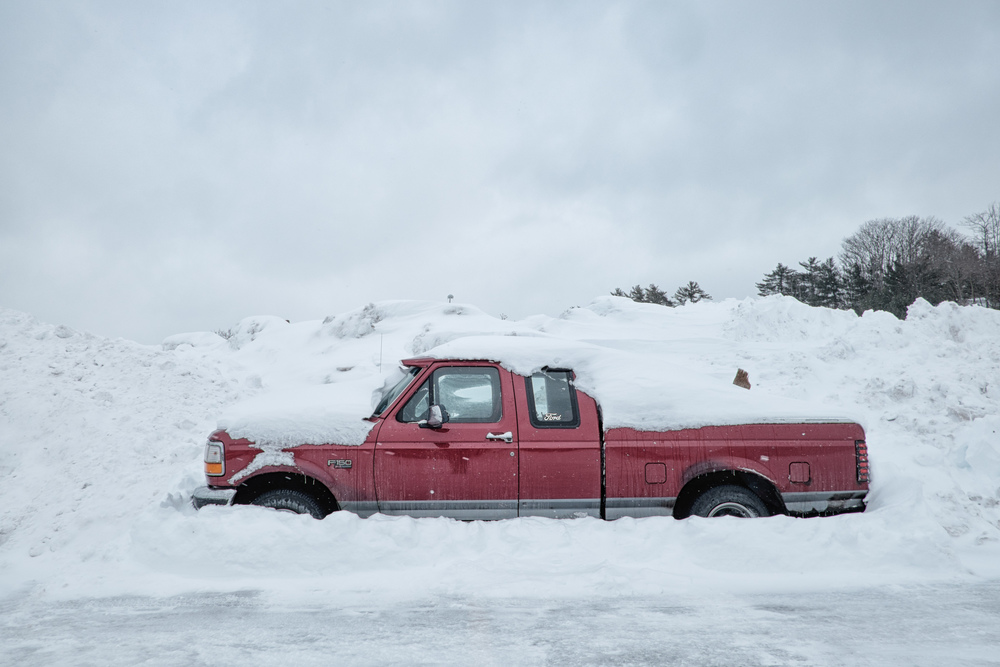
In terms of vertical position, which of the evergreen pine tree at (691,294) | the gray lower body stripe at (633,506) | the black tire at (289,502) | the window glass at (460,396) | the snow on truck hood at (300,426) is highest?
the evergreen pine tree at (691,294)

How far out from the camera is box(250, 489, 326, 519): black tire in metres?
4.57

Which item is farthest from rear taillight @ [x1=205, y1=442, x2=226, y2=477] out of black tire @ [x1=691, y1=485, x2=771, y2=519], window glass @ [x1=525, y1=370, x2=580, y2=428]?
black tire @ [x1=691, y1=485, x2=771, y2=519]

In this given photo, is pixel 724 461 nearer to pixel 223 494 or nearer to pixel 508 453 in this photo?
pixel 508 453

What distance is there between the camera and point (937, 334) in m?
11.7

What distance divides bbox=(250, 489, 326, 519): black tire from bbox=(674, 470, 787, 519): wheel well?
2.93 meters

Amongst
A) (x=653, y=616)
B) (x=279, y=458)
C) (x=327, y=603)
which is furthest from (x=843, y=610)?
(x=279, y=458)

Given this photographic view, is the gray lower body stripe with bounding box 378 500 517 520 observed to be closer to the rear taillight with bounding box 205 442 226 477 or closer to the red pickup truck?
the red pickup truck

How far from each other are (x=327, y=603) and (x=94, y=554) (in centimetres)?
221

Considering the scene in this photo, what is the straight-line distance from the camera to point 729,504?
4660 millimetres

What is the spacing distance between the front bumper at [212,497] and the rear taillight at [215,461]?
0.14 m

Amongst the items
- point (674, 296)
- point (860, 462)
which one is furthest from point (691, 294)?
point (860, 462)

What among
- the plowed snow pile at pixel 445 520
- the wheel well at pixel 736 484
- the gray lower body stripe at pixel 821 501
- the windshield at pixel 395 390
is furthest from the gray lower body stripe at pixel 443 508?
the gray lower body stripe at pixel 821 501

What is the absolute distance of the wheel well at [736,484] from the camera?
472 cm

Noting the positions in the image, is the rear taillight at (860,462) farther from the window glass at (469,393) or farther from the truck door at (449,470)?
the window glass at (469,393)
